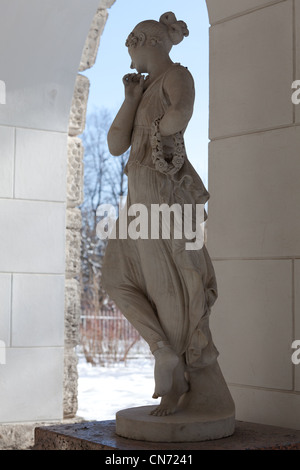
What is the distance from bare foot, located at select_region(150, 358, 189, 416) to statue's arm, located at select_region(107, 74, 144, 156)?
0.87 metres

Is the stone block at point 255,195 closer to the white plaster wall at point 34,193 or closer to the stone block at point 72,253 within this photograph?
the white plaster wall at point 34,193

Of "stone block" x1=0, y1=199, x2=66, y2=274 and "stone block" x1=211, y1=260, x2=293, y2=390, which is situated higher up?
"stone block" x1=0, y1=199, x2=66, y2=274

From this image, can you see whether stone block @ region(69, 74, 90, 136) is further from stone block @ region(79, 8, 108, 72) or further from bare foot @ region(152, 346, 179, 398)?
bare foot @ region(152, 346, 179, 398)

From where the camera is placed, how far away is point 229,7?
11.7 feet

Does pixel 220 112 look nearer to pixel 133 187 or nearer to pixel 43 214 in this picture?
pixel 133 187

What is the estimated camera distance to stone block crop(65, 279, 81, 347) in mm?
5059

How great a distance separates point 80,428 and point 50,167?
2089mm

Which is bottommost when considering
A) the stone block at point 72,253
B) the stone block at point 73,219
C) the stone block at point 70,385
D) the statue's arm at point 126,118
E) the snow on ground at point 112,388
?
the snow on ground at point 112,388

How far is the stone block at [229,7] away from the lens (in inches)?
135

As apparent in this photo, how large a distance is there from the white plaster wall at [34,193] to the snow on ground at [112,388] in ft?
7.27

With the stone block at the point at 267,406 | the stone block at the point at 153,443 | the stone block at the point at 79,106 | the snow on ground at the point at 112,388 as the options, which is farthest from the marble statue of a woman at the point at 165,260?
the snow on ground at the point at 112,388

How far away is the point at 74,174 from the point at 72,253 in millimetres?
544

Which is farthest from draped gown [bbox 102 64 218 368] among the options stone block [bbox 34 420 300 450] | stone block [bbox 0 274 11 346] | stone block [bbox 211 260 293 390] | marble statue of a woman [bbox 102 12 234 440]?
stone block [bbox 0 274 11 346]
